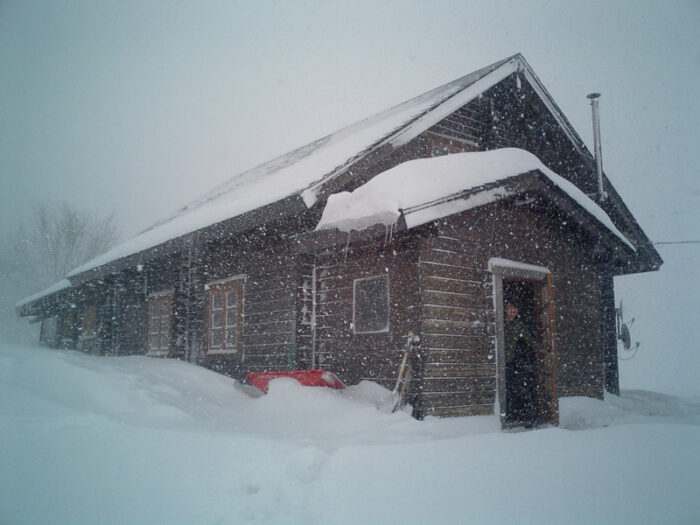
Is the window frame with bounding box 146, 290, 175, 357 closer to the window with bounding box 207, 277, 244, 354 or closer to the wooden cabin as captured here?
the wooden cabin

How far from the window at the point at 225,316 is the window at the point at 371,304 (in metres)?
2.71

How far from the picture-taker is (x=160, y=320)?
11672 mm

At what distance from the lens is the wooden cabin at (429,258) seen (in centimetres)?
656

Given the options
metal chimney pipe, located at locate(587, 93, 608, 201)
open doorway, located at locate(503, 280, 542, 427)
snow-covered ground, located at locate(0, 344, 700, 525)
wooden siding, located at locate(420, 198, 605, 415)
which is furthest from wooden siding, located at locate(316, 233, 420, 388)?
metal chimney pipe, located at locate(587, 93, 608, 201)

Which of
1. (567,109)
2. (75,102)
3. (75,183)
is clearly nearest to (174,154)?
(75,102)

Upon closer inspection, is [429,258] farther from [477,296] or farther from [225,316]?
[225,316]

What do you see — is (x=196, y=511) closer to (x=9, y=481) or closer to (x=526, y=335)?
(x=9, y=481)

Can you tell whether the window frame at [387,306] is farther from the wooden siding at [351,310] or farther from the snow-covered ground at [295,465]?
the snow-covered ground at [295,465]

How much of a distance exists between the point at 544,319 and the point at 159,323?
27.0ft

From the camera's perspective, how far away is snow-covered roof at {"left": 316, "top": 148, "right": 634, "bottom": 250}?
602cm

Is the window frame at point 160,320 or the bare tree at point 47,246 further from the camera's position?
the bare tree at point 47,246

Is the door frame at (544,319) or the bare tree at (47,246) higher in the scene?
the bare tree at (47,246)

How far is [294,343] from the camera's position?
25.8 feet

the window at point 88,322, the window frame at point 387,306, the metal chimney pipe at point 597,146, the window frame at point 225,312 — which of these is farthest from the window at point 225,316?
the metal chimney pipe at point 597,146
